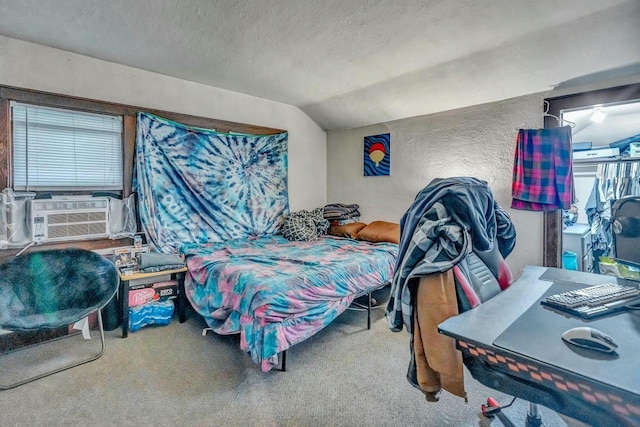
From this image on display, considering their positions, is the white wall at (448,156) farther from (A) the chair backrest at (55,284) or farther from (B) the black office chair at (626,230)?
(A) the chair backrest at (55,284)

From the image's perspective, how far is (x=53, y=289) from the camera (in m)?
2.38

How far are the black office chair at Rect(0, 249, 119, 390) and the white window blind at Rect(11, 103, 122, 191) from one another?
26.3 inches

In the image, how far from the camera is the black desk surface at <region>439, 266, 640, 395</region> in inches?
30.0

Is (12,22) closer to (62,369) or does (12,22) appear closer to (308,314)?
(62,369)

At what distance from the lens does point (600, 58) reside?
7.70 feet

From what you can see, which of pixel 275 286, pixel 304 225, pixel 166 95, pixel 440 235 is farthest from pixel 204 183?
pixel 440 235

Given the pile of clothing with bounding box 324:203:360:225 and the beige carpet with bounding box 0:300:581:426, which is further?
the pile of clothing with bounding box 324:203:360:225

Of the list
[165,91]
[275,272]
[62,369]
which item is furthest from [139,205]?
[275,272]

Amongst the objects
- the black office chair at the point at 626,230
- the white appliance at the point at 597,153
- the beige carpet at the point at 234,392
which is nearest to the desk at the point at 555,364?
the black office chair at the point at 626,230

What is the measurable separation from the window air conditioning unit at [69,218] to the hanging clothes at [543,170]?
385 cm

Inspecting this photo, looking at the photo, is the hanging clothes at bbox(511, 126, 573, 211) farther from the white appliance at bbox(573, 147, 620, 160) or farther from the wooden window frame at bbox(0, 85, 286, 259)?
the wooden window frame at bbox(0, 85, 286, 259)

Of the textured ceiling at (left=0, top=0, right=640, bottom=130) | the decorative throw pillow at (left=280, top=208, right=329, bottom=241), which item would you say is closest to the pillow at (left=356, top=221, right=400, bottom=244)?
the decorative throw pillow at (left=280, top=208, right=329, bottom=241)

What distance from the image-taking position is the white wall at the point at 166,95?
2525 mm

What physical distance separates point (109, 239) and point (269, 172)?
1916 millimetres
